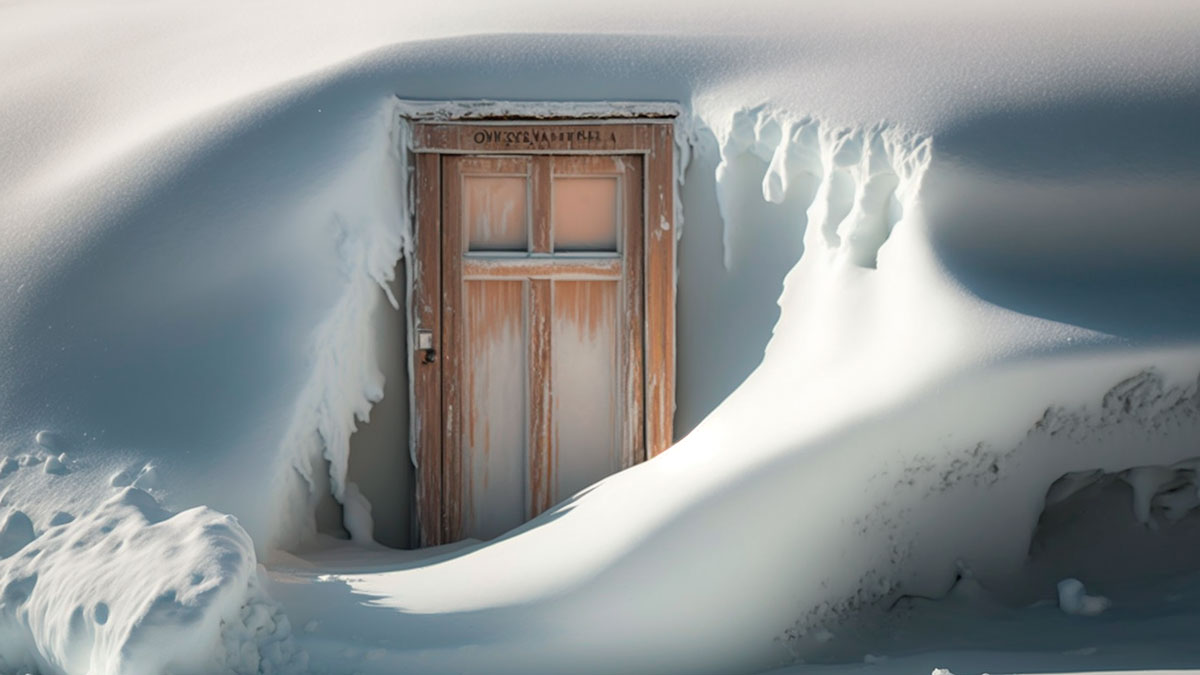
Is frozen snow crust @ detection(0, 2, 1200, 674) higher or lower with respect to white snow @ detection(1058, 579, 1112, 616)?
higher

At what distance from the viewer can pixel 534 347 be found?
4.73 meters

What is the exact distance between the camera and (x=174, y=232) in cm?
438

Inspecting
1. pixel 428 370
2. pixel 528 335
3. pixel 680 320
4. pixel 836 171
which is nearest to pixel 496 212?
pixel 528 335

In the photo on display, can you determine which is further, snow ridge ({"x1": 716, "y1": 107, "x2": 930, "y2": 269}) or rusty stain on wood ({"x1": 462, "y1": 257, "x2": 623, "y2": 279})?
rusty stain on wood ({"x1": 462, "y1": 257, "x2": 623, "y2": 279})

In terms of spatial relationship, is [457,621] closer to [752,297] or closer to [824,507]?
[824,507]

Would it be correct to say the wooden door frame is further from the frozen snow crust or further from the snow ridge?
the snow ridge

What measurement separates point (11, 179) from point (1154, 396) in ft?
13.6

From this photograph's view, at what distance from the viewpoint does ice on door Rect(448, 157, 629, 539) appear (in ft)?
15.5

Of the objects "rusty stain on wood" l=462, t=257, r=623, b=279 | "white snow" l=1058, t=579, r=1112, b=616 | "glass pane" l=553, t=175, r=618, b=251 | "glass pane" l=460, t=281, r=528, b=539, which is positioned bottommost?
"white snow" l=1058, t=579, r=1112, b=616

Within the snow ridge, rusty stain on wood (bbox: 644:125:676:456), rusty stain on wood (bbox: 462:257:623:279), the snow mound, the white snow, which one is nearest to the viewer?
the snow mound

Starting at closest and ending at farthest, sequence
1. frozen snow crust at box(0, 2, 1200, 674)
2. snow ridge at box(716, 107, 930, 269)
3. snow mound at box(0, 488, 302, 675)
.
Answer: snow mound at box(0, 488, 302, 675) < frozen snow crust at box(0, 2, 1200, 674) < snow ridge at box(716, 107, 930, 269)

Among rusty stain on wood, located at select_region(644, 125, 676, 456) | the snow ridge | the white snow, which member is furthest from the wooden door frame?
the white snow

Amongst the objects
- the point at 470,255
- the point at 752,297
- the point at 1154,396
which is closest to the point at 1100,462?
the point at 1154,396

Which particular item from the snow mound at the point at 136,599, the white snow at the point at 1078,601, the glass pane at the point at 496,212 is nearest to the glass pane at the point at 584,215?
the glass pane at the point at 496,212
